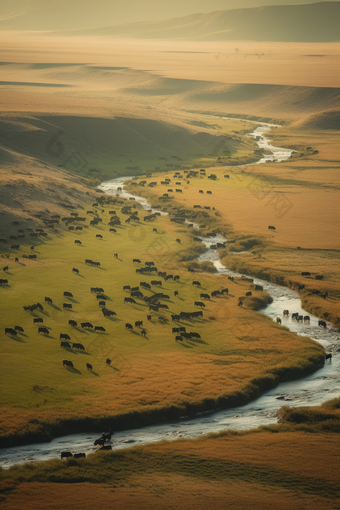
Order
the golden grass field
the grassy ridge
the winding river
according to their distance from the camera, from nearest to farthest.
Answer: the golden grass field < the winding river < the grassy ridge

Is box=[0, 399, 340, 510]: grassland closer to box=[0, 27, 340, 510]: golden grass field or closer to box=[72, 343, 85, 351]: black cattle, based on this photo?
box=[0, 27, 340, 510]: golden grass field

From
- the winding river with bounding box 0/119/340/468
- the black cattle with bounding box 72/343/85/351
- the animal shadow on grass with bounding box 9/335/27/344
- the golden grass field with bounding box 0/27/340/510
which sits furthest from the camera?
the animal shadow on grass with bounding box 9/335/27/344

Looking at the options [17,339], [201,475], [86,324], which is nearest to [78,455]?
[201,475]

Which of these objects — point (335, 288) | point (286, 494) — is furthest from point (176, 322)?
point (286, 494)

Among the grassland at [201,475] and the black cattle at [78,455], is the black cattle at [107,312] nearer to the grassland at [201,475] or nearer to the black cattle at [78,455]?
the grassland at [201,475]

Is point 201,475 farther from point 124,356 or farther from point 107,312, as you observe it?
point 107,312

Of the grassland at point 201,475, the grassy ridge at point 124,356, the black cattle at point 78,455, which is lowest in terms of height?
the grassland at point 201,475

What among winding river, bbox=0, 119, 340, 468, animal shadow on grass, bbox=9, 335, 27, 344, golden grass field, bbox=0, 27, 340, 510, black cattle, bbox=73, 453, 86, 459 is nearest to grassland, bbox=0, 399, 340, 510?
golden grass field, bbox=0, 27, 340, 510

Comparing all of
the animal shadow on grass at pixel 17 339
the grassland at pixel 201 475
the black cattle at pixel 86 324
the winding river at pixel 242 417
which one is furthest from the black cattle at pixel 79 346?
the grassland at pixel 201 475

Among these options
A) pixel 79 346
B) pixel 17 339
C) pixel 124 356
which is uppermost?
pixel 17 339

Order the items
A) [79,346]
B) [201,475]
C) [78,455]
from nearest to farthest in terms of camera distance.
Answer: [201,475], [78,455], [79,346]

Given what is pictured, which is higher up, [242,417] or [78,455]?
[242,417]
